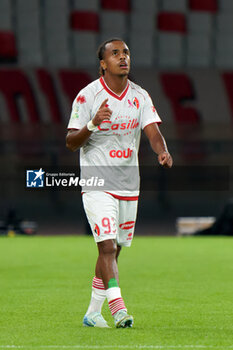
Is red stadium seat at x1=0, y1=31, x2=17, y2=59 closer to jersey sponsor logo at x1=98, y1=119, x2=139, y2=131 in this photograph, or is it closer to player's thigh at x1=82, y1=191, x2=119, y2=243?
jersey sponsor logo at x1=98, y1=119, x2=139, y2=131

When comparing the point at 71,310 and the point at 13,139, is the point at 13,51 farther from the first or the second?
the point at 71,310

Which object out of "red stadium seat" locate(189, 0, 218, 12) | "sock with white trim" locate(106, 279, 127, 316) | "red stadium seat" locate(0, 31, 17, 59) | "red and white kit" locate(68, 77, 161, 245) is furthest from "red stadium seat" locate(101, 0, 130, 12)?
"sock with white trim" locate(106, 279, 127, 316)

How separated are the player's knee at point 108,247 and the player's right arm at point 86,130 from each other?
2.66ft

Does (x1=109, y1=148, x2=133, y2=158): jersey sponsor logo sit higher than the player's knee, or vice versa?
(x1=109, y1=148, x2=133, y2=158): jersey sponsor logo

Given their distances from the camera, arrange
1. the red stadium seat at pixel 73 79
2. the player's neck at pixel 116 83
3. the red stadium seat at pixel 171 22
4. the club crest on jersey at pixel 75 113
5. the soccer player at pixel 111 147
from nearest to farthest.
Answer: the soccer player at pixel 111 147 < the club crest on jersey at pixel 75 113 < the player's neck at pixel 116 83 < the red stadium seat at pixel 73 79 < the red stadium seat at pixel 171 22

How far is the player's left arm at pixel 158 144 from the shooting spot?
254 inches

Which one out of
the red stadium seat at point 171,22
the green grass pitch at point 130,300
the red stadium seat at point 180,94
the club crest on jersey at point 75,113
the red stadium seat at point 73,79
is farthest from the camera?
the red stadium seat at point 180,94

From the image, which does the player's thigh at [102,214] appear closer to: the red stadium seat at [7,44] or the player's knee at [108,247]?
the player's knee at [108,247]

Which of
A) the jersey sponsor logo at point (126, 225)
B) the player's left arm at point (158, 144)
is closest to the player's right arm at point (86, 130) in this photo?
the player's left arm at point (158, 144)

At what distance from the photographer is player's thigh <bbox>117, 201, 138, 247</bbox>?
266 inches

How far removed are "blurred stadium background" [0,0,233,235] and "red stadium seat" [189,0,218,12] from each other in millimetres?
Result: 49

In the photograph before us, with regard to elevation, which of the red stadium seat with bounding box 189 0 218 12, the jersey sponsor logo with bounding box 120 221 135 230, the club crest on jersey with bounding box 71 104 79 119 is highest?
the club crest on jersey with bounding box 71 104 79 119

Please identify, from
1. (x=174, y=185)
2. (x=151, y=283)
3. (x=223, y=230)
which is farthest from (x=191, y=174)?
(x=151, y=283)

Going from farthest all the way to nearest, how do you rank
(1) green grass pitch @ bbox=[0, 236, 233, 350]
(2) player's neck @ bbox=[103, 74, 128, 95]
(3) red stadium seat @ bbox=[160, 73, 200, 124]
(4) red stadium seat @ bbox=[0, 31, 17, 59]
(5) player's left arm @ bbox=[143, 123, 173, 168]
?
(3) red stadium seat @ bbox=[160, 73, 200, 124], (4) red stadium seat @ bbox=[0, 31, 17, 59], (2) player's neck @ bbox=[103, 74, 128, 95], (5) player's left arm @ bbox=[143, 123, 173, 168], (1) green grass pitch @ bbox=[0, 236, 233, 350]
